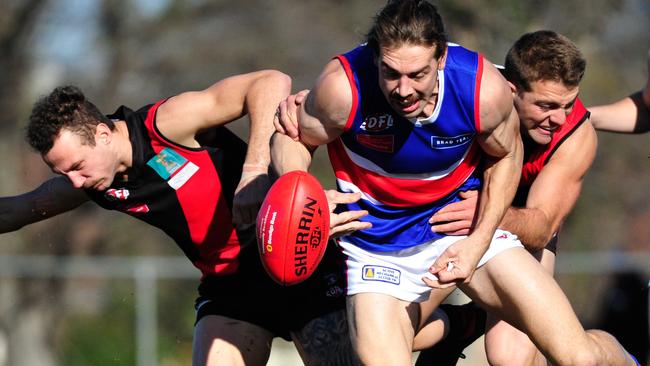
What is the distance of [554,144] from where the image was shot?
5.62 m

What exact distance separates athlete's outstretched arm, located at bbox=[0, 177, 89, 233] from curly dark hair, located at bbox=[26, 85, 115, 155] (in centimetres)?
49

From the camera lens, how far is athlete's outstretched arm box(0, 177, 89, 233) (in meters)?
5.93

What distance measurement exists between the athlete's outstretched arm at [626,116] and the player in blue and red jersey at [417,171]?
5.20 ft

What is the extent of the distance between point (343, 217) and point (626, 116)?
8.23ft

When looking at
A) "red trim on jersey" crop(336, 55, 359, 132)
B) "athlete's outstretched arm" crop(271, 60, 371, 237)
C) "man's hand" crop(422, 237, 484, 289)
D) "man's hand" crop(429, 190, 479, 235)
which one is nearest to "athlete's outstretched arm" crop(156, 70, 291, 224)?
"athlete's outstretched arm" crop(271, 60, 371, 237)

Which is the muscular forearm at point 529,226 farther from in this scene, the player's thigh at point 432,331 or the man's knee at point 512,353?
the player's thigh at point 432,331

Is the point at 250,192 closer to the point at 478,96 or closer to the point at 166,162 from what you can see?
the point at 166,162

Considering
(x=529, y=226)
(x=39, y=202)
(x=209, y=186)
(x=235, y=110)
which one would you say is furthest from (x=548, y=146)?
(x=39, y=202)

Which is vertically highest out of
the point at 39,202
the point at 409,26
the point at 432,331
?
the point at 409,26

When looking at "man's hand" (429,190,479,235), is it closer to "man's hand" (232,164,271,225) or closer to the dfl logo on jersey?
the dfl logo on jersey

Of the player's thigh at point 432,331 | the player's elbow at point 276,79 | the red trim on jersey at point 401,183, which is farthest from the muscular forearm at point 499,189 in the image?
the player's elbow at point 276,79

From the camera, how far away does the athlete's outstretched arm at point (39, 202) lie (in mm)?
5930

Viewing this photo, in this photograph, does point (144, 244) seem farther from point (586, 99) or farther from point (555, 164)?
point (555, 164)

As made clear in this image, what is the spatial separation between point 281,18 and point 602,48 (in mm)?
4831
